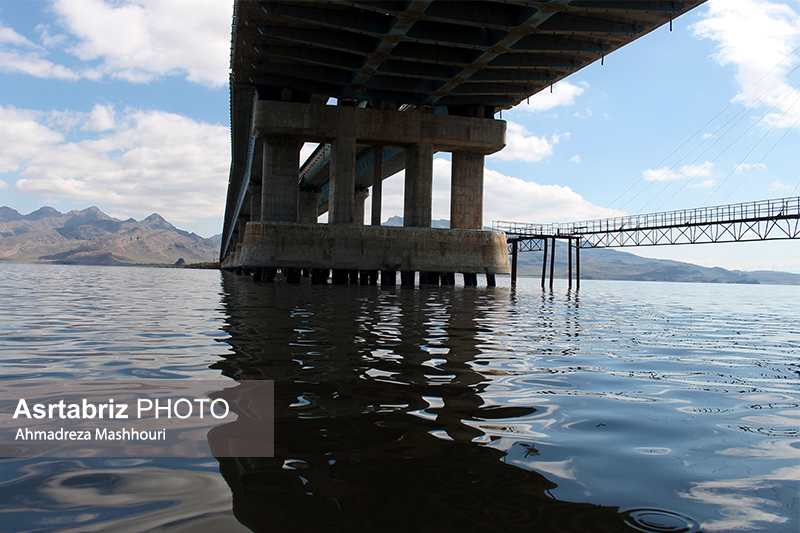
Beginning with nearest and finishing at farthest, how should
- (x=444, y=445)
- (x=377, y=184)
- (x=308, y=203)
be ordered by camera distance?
(x=444, y=445), (x=377, y=184), (x=308, y=203)

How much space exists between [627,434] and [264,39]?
77.9 feet

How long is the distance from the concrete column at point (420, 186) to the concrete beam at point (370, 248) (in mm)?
1220

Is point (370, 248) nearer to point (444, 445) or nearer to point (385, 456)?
point (444, 445)

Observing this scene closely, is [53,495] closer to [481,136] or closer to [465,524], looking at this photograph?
[465,524]

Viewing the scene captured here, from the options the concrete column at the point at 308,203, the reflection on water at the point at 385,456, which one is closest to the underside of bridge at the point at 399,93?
the reflection on water at the point at 385,456

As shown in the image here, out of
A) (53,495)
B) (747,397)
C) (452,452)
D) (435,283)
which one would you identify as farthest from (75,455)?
(435,283)

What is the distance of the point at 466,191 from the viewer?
1213 inches

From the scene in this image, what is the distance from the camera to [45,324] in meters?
9.02

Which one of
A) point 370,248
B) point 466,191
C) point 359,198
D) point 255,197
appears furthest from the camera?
point 359,198

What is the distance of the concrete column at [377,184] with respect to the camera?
101ft

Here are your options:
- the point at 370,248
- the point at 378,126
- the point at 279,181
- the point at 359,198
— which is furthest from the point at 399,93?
the point at 359,198

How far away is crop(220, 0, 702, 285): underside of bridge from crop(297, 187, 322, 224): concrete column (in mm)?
28396

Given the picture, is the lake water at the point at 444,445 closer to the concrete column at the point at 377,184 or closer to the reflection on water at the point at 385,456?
the reflection on water at the point at 385,456

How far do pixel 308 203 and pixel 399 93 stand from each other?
1411 inches
